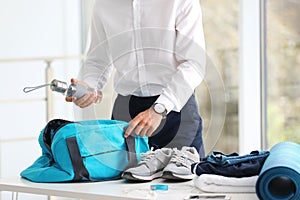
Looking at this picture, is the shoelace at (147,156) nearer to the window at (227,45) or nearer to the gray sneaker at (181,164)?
the gray sneaker at (181,164)

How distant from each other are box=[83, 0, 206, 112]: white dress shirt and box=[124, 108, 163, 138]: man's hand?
50 millimetres

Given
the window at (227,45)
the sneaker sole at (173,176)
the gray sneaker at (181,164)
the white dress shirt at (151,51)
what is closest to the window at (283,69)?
the window at (227,45)

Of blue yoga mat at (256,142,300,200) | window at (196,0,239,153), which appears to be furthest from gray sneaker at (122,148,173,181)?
window at (196,0,239,153)

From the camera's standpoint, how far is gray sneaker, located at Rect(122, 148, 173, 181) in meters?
2.00

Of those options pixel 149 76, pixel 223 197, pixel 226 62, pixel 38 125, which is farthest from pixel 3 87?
pixel 223 197

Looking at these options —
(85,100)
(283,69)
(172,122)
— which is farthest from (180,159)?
(283,69)

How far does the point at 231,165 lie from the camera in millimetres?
1904

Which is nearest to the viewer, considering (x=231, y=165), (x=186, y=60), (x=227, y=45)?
(x=231, y=165)

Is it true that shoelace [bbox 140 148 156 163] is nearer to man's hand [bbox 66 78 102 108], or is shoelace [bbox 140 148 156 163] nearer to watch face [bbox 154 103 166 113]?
watch face [bbox 154 103 166 113]

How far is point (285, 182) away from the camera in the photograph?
Result: 1719 mm

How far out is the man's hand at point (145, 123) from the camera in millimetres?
2059

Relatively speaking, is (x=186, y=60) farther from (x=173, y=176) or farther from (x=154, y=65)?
(x=173, y=176)

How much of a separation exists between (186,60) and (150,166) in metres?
0.35

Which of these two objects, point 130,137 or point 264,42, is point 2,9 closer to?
point 264,42
